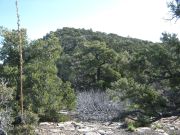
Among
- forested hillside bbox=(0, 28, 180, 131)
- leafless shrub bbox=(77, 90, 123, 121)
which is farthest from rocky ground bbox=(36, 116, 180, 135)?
leafless shrub bbox=(77, 90, 123, 121)

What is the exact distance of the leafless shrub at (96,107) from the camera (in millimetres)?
20609

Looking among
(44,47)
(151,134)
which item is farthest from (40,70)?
A: (151,134)

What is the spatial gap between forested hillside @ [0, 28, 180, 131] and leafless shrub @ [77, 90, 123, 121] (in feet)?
6.02

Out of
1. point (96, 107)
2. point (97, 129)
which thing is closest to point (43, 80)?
point (97, 129)

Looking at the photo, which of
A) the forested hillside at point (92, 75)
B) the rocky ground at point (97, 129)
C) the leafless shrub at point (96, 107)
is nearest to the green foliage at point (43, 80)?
the forested hillside at point (92, 75)

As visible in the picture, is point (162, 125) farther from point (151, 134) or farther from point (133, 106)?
point (133, 106)

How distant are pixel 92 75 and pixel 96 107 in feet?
23.4

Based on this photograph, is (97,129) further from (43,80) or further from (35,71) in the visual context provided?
(35,71)

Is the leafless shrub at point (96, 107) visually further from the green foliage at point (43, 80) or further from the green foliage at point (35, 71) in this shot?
the green foliage at point (35, 71)

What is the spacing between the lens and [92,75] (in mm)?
29312

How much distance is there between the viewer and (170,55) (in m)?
8.91

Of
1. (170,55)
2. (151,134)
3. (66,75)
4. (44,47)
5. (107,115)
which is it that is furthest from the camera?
(66,75)

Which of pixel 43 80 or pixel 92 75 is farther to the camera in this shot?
pixel 92 75

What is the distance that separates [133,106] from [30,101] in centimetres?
736
